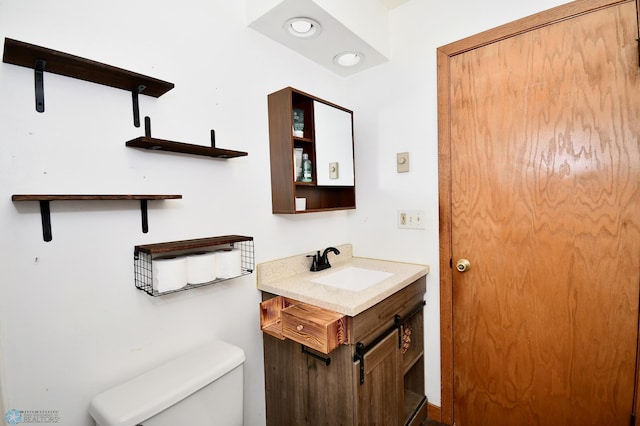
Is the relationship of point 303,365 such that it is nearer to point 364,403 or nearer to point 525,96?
point 364,403

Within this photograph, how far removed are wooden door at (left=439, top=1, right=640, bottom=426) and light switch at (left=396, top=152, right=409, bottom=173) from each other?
0.22 meters

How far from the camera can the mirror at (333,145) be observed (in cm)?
173

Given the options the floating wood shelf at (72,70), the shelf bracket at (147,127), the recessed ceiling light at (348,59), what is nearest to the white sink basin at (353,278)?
the shelf bracket at (147,127)

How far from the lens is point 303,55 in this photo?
5.88 ft

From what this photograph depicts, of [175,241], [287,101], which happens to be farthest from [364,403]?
[287,101]

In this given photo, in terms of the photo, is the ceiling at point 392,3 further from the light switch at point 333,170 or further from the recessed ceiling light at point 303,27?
the light switch at point 333,170

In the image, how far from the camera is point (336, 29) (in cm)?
152

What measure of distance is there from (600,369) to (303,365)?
4.44 ft

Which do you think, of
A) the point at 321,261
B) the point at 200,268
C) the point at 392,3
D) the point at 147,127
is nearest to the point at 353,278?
the point at 321,261

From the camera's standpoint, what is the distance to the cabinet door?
48.1 inches

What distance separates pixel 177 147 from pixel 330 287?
3.05 feet

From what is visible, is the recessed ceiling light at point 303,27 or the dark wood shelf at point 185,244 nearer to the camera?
the dark wood shelf at point 185,244

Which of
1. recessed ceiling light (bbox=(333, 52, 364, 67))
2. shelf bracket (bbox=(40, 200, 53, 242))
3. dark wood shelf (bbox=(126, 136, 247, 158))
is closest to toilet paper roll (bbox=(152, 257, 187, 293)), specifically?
shelf bracket (bbox=(40, 200, 53, 242))

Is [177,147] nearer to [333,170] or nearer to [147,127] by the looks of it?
[147,127]
